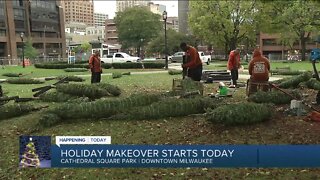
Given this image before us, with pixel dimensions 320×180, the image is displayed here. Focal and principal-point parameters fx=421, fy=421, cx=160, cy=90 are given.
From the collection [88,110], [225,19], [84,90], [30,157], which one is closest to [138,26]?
[225,19]

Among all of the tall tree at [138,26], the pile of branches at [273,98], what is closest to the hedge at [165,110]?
the pile of branches at [273,98]

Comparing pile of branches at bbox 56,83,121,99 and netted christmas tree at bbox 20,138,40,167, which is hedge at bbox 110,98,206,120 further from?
netted christmas tree at bbox 20,138,40,167

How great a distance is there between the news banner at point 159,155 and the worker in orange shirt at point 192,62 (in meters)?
7.03

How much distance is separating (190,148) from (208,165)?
27 centimetres

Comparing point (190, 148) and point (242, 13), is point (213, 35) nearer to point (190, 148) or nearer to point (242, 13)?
point (242, 13)

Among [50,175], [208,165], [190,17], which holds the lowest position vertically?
[50,175]

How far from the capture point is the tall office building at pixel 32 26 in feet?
306

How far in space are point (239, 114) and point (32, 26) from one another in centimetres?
10206

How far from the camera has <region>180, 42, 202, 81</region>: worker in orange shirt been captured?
1144 centimetres

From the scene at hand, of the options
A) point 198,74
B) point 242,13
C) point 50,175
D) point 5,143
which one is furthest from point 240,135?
point 242,13

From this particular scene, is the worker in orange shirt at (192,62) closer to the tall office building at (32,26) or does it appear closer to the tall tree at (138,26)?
the tall office building at (32,26)

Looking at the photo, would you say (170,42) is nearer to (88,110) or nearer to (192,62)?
(192,62)

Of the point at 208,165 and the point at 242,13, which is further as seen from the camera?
the point at 242,13

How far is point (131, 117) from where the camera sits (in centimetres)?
827
